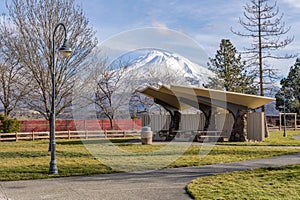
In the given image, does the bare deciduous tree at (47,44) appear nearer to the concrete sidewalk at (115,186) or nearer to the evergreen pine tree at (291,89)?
the concrete sidewalk at (115,186)

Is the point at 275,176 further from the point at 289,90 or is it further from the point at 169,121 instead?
the point at 289,90

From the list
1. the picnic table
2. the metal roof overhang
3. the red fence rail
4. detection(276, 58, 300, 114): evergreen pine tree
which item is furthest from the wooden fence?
detection(276, 58, 300, 114): evergreen pine tree

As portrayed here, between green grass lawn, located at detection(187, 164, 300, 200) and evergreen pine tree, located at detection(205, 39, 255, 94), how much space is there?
3539cm

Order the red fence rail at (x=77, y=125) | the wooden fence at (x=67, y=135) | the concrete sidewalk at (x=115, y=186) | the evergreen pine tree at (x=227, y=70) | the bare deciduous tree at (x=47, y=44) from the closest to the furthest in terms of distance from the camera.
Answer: the concrete sidewalk at (x=115, y=186) < the bare deciduous tree at (x=47, y=44) < the wooden fence at (x=67, y=135) < the red fence rail at (x=77, y=125) < the evergreen pine tree at (x=227, y=70)

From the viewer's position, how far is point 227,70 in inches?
1855

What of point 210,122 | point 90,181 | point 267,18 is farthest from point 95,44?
point 267,18

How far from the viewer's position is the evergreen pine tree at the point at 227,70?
4653 centimetres

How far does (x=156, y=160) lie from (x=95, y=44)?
37.6ft

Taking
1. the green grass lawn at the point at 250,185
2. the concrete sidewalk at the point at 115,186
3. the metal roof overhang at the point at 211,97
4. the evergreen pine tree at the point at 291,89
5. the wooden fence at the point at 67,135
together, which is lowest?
the concrete sidewalk at the point at 115,186

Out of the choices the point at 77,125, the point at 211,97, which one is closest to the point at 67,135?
the point at 77,125

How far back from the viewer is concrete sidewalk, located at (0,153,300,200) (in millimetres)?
8516

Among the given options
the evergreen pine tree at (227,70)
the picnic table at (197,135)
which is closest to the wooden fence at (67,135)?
the picnic table at (197,135)

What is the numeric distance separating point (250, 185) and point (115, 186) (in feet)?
11.0

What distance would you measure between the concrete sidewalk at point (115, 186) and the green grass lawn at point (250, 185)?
47cm
